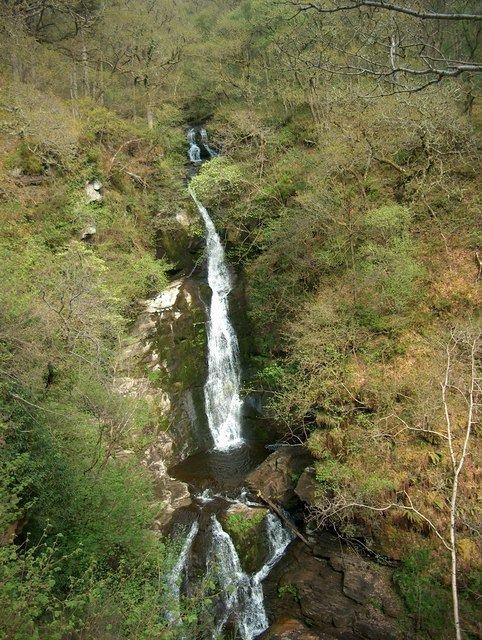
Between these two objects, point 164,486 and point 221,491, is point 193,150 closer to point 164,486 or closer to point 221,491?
point 164,486

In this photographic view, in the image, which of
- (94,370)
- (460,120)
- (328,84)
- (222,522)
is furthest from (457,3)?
(222,522)

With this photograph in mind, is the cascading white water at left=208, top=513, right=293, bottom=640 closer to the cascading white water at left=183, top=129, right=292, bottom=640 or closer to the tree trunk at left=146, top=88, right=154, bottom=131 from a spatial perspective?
the cascading white water at left=183, top=129, right=292, bottom=640

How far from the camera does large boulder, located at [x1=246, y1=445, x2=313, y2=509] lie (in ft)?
34.9

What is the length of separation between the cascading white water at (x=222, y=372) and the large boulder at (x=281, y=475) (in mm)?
2531

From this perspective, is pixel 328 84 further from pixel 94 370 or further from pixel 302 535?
pixel 302 535

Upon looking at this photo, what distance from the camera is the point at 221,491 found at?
1143 centimetres

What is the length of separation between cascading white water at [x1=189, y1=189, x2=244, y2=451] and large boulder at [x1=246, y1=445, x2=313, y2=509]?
2531mm

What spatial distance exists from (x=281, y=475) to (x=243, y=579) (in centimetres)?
261

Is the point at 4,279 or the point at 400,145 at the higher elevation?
the point at 400,145

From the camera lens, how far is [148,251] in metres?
17.2

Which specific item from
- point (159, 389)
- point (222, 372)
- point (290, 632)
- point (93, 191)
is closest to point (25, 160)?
point (93, 191)

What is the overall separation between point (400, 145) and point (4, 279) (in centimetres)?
1196

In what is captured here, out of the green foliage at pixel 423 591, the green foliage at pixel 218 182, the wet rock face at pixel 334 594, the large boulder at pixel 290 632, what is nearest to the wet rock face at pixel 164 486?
the wet rock face at pixel 334 594

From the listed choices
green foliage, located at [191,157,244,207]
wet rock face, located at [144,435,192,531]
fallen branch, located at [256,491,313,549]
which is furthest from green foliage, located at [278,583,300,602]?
green foliage, located at [191,157,244,207]
